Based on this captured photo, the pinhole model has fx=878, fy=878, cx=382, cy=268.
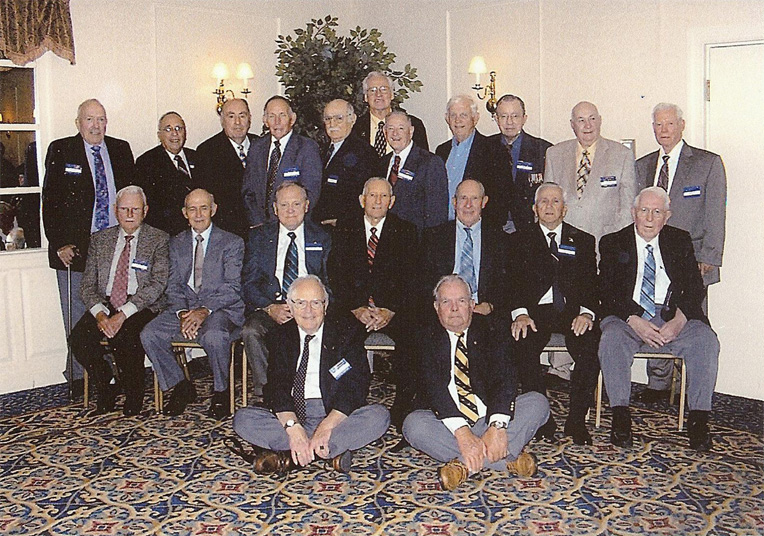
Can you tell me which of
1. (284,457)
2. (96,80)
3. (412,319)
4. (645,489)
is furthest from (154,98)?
(645,489)

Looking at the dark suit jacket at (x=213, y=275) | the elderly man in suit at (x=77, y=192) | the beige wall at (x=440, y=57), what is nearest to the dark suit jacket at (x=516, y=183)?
the beige wall at (x=440, y=57)

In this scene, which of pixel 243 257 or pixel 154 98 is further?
pixel 154 98

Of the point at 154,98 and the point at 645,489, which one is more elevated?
the point at 154,98

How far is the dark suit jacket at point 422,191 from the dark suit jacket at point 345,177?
9.3 inches

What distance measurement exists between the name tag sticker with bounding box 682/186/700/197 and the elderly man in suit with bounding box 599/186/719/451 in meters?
0.40

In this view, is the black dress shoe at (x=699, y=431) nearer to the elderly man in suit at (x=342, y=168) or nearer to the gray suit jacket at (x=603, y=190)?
the gray suit jacket at (x=603, y=190)

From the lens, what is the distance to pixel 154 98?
23.2 feet

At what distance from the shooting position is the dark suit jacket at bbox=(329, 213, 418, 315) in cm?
543

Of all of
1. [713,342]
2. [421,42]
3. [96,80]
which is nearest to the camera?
[713,342]

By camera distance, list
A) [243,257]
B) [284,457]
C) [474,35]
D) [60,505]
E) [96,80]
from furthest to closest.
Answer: [474,35] < [96,80] < [243,257] < [284,457] < [60,505]

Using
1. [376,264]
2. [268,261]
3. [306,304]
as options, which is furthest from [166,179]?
[306,304]

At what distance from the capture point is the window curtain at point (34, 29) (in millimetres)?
6082

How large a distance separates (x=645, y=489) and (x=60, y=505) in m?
2.78

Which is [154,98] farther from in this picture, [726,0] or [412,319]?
[726,0]
